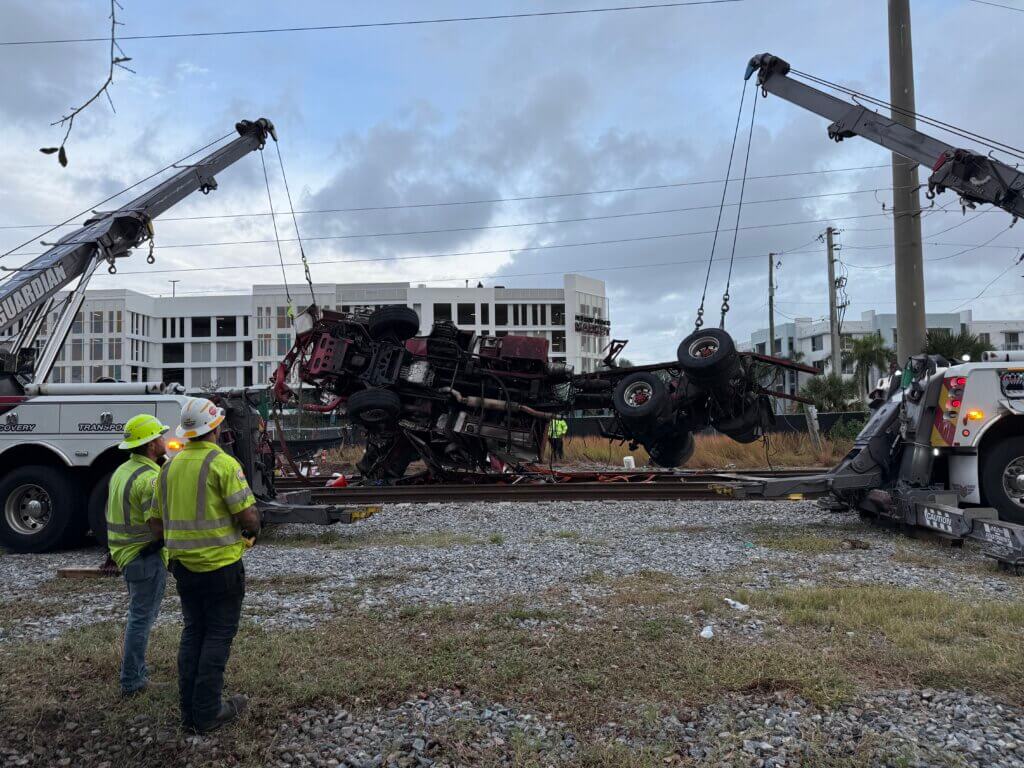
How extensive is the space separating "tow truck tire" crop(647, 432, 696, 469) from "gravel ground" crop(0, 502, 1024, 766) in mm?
1204

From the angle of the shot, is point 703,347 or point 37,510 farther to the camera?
point 703,347

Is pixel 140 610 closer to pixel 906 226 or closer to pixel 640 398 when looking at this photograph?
pixel 640 398

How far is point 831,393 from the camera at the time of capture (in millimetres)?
30344

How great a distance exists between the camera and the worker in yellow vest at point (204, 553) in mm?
3688

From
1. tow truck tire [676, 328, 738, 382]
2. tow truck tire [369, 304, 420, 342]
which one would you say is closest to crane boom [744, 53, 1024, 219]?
tow truck tire [676, 328, 738, 382]

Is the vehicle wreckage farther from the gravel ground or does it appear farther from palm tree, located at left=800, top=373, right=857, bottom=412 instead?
palm tree, located at left=800, top=373, right=857, bottom=412

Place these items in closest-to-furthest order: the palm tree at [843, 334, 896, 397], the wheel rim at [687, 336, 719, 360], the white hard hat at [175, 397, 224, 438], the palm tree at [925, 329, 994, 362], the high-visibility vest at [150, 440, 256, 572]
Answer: the high-visibility vest at [150, 440, 256, 572] → the white hard hat at [175, 397, 224, 438] → the wheel rim at [687, 336, 719, 360] → the palm tree at [925, 329, 994, 362] → the palm tree at [843, 334, 896, 397]

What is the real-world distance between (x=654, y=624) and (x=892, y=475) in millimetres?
5151

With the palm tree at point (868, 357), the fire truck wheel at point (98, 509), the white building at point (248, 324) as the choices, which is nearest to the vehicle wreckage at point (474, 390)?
the fire truck wheel at point (98, 509)

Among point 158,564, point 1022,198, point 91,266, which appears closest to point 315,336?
point 91,266

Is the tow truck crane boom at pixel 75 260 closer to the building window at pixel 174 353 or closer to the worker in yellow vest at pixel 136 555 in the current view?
the worker in yellow vest at pixel 136 555

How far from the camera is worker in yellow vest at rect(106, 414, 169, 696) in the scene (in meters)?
4.21

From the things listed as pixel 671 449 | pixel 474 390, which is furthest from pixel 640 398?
pixel 474 390

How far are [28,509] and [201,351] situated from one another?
265 ft
